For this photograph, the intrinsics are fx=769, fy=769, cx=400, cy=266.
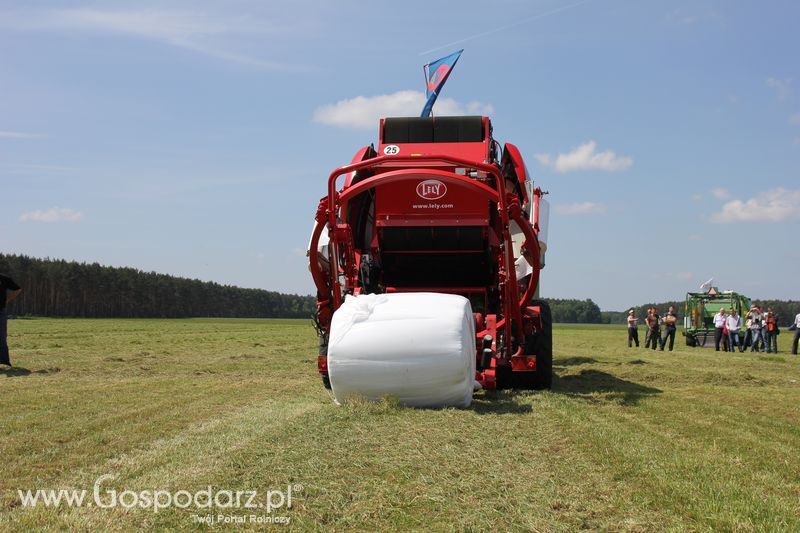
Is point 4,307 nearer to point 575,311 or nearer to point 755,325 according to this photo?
point 755,325

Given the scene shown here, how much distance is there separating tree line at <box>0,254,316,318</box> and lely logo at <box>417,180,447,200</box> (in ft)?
233

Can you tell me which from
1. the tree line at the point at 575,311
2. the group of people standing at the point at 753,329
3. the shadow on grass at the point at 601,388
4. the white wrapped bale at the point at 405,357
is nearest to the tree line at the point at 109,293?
the tree line at the point at 575,311

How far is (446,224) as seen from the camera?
34.8 feet

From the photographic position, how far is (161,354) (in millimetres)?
18391

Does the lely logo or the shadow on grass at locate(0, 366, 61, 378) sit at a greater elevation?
the lely logo

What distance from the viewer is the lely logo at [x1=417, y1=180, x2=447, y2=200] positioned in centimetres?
1054

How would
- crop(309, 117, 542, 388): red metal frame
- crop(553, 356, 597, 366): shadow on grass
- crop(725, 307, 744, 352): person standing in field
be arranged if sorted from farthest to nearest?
crop(725, 307, 744, 352): person standing in field → crop(553, 356, 597, 366): shadow on grass → crop(309, 117, 542, 388): red metal frame

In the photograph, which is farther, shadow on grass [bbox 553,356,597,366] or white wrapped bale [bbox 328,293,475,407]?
shadow on grass [bbox 553,356,597,366]

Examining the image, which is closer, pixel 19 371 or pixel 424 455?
pixel 424 455

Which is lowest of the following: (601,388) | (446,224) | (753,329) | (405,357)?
(601,388)

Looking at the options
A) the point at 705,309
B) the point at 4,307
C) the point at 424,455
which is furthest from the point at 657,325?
the point at 424,455

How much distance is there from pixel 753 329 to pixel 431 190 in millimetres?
19379

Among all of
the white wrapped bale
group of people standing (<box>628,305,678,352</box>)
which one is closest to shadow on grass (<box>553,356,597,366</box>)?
group of people standing (<box>628,305,678,352</box>)

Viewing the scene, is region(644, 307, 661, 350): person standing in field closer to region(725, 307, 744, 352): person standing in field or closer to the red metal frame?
region(725, 307, 744, 352): person standing in field
